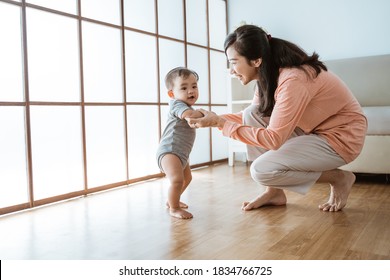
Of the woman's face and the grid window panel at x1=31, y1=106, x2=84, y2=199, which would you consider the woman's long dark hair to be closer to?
Answer: the woman's face

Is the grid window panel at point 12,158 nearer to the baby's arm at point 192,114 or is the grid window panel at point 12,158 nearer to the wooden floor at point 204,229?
the wooden floor at point 204,229

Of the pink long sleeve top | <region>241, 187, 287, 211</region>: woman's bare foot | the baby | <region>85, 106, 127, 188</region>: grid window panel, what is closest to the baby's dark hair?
the baby

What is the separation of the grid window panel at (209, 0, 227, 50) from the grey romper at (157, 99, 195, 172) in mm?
2114

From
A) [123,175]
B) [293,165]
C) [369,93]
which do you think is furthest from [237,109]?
[293,165]

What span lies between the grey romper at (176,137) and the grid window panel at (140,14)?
3.83ft

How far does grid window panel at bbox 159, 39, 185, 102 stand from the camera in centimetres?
311

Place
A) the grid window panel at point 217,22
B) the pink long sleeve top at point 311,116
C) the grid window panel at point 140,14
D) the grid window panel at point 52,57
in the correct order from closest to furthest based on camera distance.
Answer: the pink long sleeve top at point 311,116, the grid window panel at point 52,57, the grid window panel at point 140,14, the grid window panel at point 217,22

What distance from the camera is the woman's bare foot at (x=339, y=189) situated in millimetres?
1790

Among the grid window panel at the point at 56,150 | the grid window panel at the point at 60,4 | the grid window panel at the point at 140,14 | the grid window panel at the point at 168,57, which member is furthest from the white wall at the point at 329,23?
the grid window panel at the point at 56,150

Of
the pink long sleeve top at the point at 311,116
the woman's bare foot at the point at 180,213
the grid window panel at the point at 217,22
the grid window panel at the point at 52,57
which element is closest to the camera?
the pink long sleeve top at the point at 311,116

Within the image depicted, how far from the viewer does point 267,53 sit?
1.60m

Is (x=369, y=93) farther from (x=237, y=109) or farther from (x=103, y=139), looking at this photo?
(x=103, y=139)

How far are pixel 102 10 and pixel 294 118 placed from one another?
5.34 feet

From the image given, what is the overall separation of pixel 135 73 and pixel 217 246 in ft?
5.87
